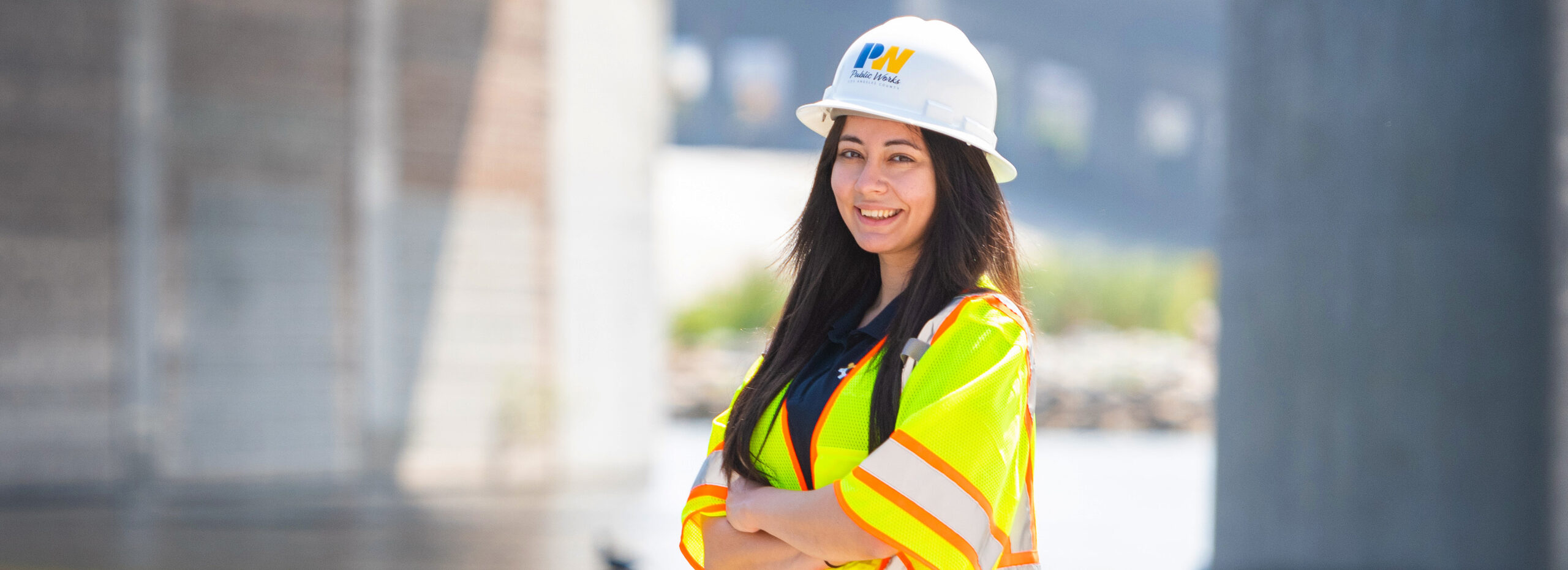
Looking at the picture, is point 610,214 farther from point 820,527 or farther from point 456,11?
point 820,527

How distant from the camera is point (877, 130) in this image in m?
Answer: 1.55

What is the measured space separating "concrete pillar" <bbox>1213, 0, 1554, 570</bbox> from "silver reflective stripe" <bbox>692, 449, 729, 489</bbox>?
4175 millimetres

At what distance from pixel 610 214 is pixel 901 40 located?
9840 millimetres

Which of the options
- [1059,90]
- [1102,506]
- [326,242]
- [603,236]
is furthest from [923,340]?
[1059,90]

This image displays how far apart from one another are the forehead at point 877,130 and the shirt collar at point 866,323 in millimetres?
178

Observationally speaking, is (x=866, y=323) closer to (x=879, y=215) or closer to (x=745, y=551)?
(x=879, y=215)

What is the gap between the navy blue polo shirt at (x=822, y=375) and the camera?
153cm

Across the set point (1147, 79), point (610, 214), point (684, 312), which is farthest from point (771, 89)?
point (610, 214)

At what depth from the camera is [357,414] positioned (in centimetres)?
1005

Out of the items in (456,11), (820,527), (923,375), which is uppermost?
(456,11)

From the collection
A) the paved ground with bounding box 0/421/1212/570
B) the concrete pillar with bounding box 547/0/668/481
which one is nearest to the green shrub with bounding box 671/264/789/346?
the concrete pillar with bounding box 547/0/668/481

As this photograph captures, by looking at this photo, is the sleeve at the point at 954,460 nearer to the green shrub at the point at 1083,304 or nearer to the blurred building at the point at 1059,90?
the green shrub at the point at 1083,304

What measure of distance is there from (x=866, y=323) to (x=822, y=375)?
3.9 inches

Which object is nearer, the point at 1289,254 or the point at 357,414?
the point at 1289,254
